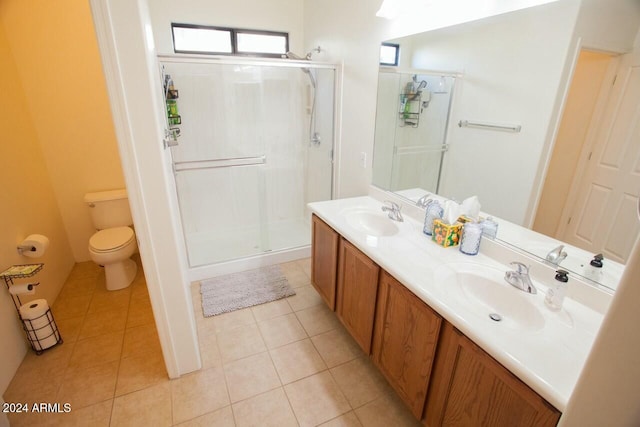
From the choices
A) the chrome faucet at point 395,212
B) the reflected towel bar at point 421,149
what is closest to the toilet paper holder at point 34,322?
the chrome faucet at point 395,212

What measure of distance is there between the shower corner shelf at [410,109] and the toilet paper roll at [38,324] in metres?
2.61

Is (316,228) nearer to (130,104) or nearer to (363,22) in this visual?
(130,104)

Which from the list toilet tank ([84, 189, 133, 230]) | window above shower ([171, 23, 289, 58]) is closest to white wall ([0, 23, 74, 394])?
toilet tank ([84, 189, 133, 230])

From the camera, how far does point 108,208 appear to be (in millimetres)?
2705

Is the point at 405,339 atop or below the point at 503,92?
below

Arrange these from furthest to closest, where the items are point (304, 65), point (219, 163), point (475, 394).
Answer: point (219, 163)
point (304, 65)
point (475, 394)

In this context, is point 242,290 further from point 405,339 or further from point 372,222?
point 405,339

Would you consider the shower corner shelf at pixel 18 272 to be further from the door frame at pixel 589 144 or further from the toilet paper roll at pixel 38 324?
the door frame at pixel 589 144

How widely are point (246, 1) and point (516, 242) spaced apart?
320cm

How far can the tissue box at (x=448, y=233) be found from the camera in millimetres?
1589

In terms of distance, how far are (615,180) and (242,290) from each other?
2.43 metres

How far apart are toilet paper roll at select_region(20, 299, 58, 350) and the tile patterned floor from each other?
0.27 feet

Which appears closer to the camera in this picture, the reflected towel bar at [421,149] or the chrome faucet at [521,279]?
the chrome faucet at [521,279]

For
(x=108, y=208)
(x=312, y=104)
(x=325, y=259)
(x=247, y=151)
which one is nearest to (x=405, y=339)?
(x=325, y=259)
